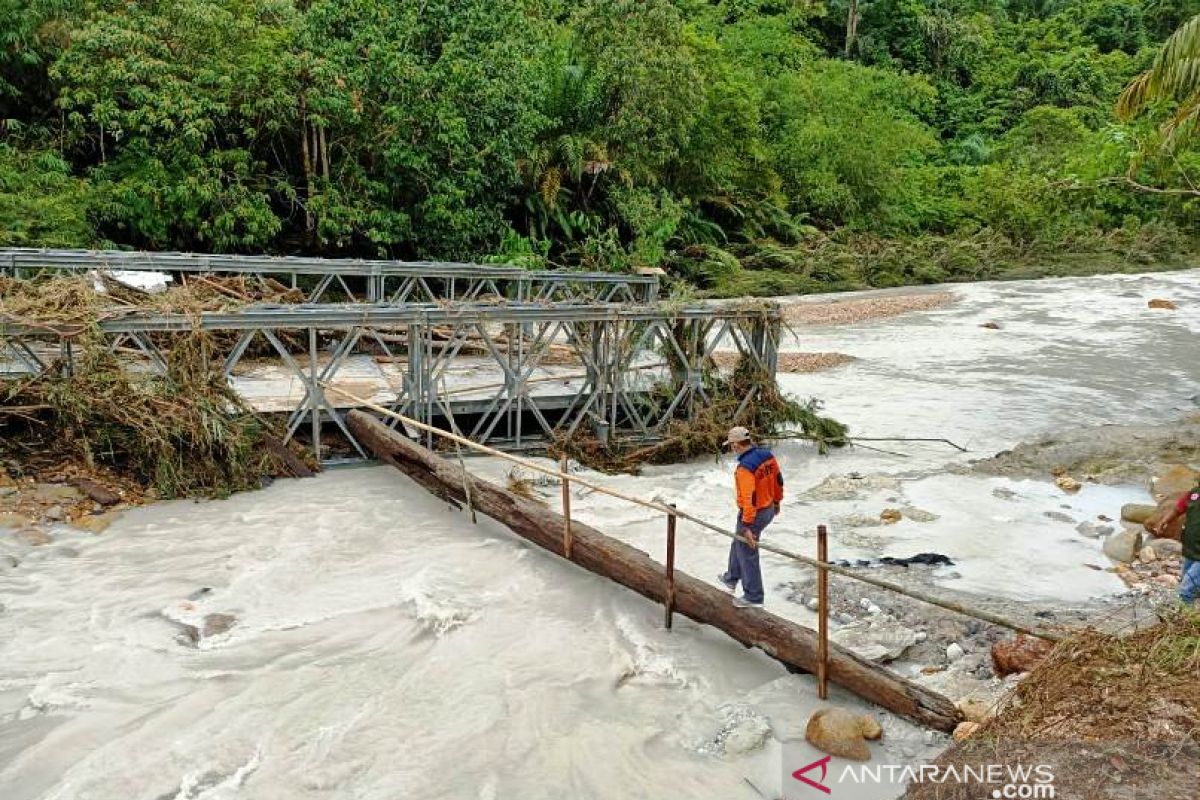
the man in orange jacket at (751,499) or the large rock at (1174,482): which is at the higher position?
the man in orange jacket at (751,499)

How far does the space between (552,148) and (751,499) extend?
75.7 feet

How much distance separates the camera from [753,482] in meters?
8.42

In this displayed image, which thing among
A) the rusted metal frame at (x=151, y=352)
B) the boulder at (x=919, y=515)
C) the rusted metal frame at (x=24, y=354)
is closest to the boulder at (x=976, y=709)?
the boulder at (x=919, y=515)

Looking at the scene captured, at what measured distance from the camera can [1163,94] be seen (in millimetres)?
14805

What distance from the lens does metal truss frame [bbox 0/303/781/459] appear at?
39.2 feet

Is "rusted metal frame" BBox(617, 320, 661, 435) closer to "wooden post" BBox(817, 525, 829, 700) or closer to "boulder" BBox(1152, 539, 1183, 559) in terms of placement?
"boulder" BBox(1152, 539, 1183, 559)

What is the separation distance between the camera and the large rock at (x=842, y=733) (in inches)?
262

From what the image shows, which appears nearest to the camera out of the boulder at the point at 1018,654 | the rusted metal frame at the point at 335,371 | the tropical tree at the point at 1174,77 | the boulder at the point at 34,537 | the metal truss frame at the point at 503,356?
the boulder at the point at 1018,654

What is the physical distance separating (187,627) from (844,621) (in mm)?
5785

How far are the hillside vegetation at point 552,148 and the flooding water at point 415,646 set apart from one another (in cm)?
658

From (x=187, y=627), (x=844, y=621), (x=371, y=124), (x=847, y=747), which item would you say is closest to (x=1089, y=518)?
(x=844, y=621)

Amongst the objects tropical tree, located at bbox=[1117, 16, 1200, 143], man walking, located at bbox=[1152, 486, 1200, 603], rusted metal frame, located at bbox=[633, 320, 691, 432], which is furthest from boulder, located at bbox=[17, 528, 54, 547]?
tropical tree, located at bbox=[1117, 16, 1200, 143]

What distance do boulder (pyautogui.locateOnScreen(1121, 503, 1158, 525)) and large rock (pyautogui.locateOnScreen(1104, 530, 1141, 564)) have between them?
2.65ft

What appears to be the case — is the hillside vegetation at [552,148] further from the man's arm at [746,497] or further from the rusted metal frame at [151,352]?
the rusted metal frame at [151,352]
